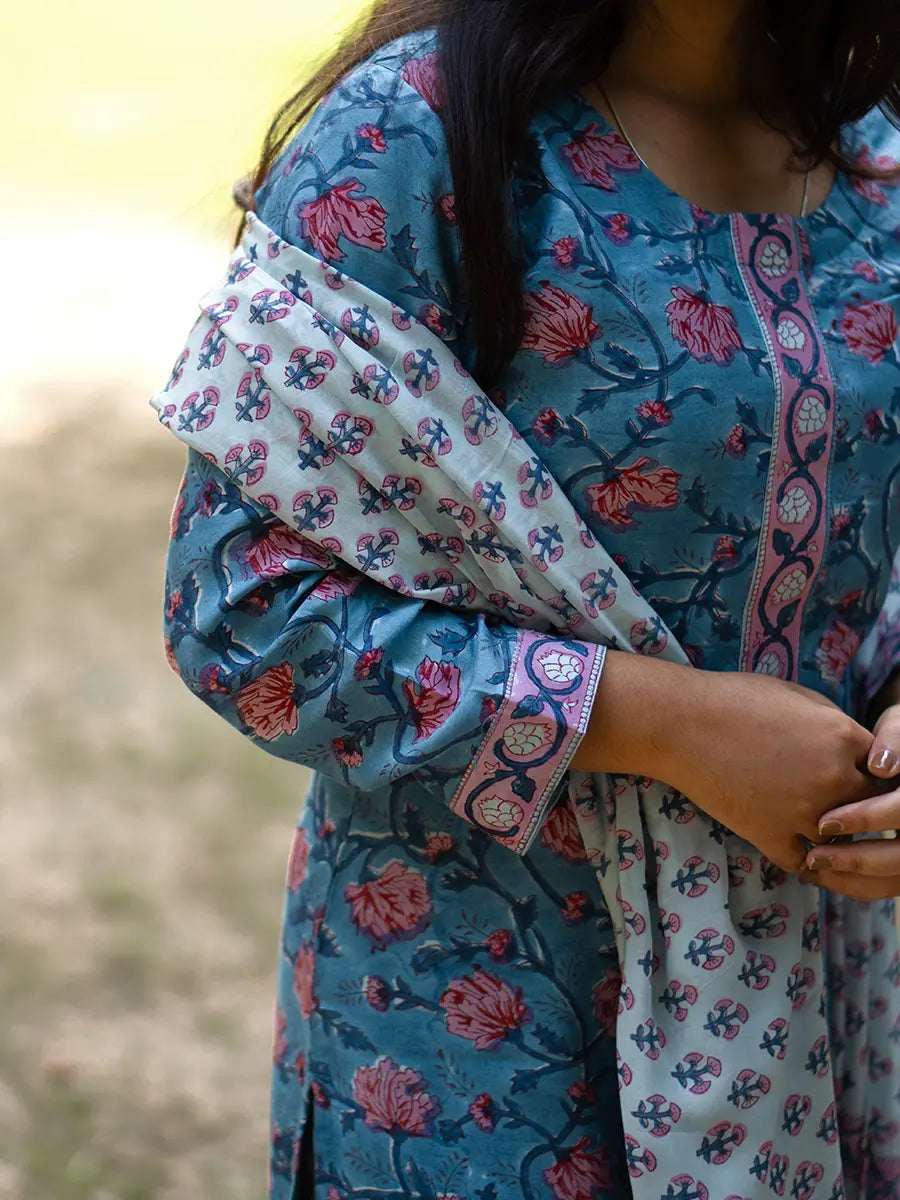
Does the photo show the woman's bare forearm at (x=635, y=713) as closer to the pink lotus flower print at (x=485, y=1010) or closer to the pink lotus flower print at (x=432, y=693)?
the pink lotus flower print at (x=432, y=693)

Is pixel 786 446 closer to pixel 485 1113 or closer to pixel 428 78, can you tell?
pixel 428 78

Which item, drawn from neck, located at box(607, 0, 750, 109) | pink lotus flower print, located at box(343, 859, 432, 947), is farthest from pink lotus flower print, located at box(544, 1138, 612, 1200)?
neck, located at box(607, 0, 750, 109)

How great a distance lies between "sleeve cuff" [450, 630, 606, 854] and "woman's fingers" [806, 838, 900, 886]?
0.19m

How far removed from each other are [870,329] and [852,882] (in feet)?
1.36

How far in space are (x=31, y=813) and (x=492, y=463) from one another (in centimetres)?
249

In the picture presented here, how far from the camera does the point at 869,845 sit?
40.4 inches

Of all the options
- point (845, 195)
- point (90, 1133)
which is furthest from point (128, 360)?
point (845, 195)

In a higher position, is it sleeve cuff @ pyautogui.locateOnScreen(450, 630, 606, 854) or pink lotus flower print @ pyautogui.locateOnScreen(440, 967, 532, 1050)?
sleeve cuff @ pyautogui.locateOnScreen(450, 630, 606, 854)

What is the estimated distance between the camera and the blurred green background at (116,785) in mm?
2393

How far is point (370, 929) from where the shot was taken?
1129mm

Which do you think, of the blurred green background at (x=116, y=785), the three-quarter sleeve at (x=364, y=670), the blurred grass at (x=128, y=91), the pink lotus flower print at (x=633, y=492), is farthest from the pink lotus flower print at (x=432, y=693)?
the blurred grass at (x=128, y=91)

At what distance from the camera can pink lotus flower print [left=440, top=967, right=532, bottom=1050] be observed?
1097mm

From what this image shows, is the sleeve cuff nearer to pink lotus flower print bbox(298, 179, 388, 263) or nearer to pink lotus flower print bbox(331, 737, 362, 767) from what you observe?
pink lotus flower print bbox(331, 737, 362, 767)

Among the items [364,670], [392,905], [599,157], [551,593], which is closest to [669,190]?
[599,157]
